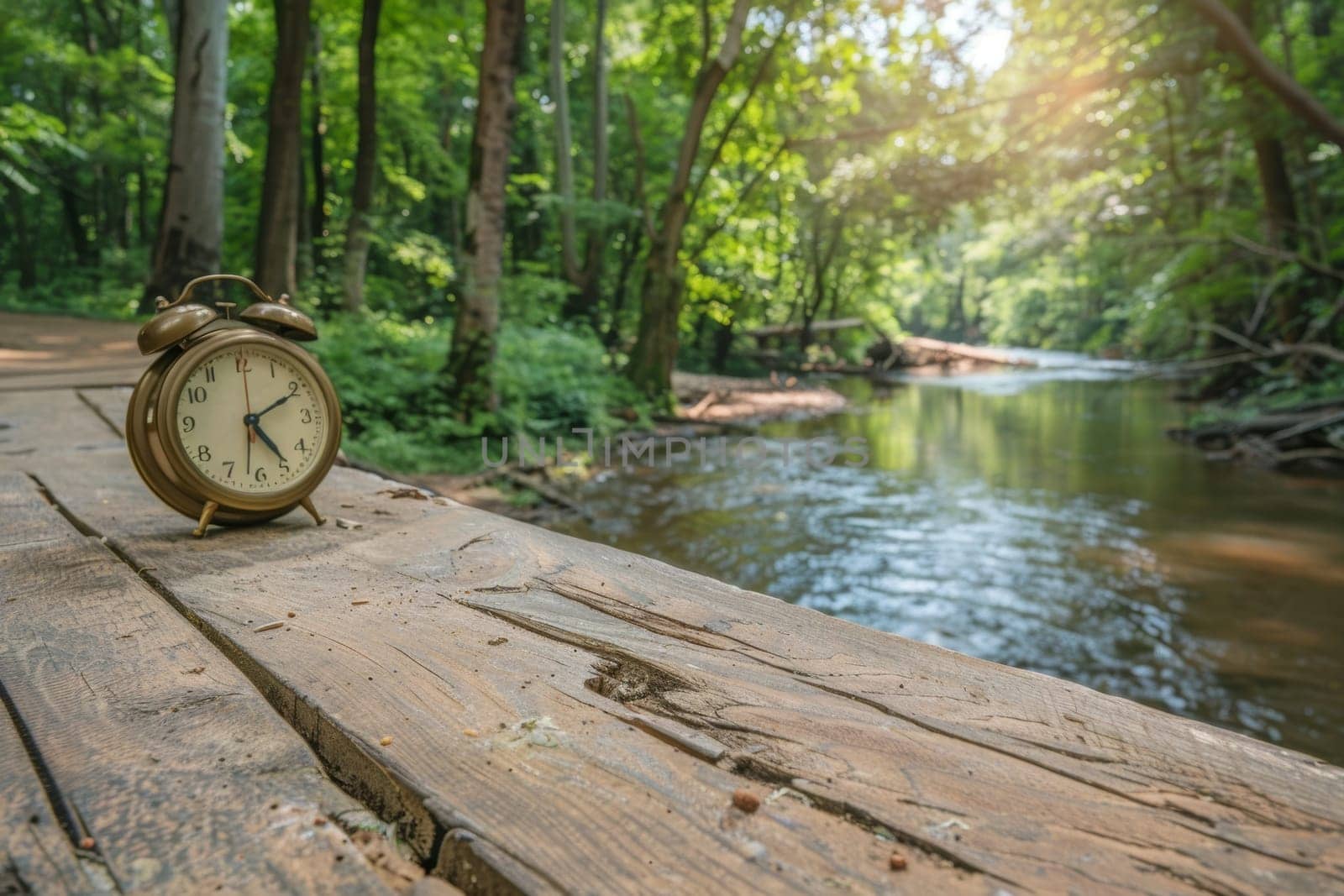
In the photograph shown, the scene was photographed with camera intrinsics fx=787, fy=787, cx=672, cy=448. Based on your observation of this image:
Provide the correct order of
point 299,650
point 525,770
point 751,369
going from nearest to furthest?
1. point 525,770
2. point 299,650
3. point 751,369

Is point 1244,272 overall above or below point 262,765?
above

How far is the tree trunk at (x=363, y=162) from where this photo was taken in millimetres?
10453

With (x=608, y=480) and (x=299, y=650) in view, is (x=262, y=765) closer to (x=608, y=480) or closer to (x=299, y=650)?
(x=299, y=650)

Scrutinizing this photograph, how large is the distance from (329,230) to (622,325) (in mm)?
6131

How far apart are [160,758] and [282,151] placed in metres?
9.83

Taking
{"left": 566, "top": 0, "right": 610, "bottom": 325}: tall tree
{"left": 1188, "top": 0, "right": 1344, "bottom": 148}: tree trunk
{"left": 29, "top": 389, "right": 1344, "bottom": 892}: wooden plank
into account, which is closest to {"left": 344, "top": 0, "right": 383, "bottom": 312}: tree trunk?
{"left": 566, "top": 0, "right": 610, "bottom": 325}: tall tree

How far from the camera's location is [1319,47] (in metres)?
11.7

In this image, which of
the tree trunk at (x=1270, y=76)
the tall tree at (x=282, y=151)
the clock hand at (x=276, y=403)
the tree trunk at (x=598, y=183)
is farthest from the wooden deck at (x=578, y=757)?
the tree trunk at (x=598, y=183)

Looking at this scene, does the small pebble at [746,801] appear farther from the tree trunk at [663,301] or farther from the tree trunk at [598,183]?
the tree trunk at [598,183]

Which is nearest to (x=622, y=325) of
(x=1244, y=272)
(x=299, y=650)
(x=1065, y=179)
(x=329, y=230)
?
(x=329, y=230)

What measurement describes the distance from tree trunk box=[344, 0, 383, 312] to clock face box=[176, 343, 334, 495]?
398 inches

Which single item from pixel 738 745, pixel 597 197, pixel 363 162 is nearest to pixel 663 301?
pixel 597 197

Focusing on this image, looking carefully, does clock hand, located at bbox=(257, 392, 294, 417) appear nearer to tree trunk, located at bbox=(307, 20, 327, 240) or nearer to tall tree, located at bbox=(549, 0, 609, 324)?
Answer: tree trunk, located at bbox=(307, 20, 327, 240)

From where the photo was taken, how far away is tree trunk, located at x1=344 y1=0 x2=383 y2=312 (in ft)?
34.3
